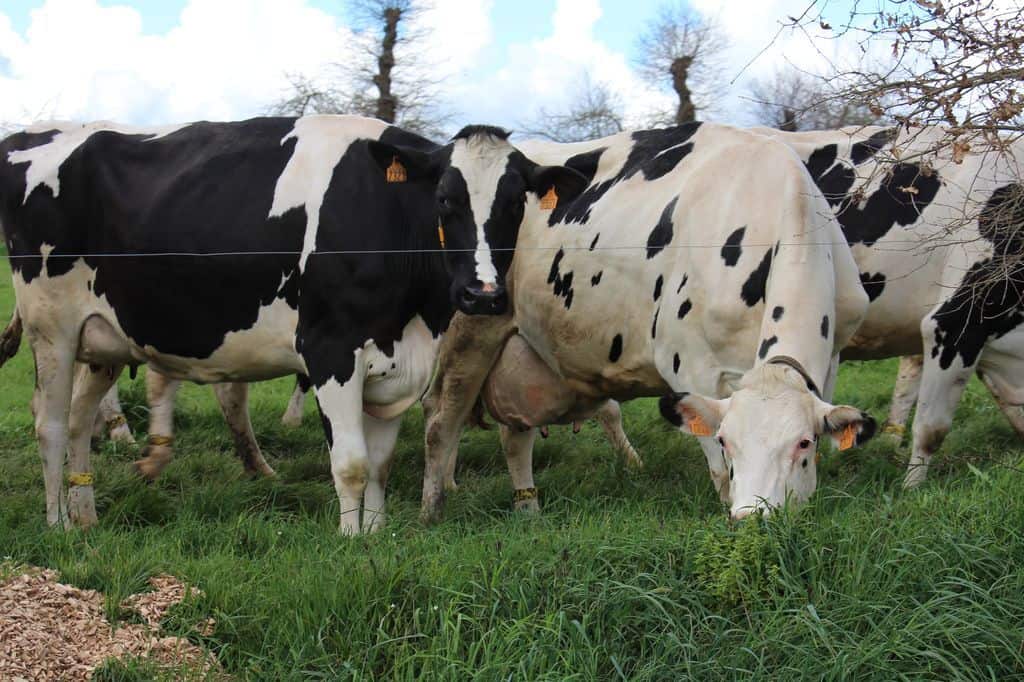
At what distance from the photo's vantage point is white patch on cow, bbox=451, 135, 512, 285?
709cm

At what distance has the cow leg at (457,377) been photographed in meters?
8.88

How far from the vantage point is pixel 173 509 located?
7570 mm

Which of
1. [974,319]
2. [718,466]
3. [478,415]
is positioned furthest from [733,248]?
[478,415]

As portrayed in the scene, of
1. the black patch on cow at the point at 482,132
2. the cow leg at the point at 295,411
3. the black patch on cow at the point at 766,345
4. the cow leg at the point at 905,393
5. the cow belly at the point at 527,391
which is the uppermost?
the black patch on cow at the point at 482,132

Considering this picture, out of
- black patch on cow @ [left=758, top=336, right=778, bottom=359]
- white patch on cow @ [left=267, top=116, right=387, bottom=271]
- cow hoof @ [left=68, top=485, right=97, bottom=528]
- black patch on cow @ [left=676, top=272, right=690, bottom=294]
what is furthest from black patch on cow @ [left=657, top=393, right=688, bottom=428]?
cow hoof @ [left=68, top=485, right=97, bottom=528]

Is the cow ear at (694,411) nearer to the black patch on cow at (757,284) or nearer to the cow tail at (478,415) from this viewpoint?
the black patch on cow at (757,284)

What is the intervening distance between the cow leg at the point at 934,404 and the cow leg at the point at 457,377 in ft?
9.48

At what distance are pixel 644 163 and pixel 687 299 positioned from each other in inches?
63.0

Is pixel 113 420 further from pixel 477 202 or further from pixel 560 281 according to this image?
pixel 477 202

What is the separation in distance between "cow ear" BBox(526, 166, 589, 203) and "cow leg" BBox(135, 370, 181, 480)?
3.18m

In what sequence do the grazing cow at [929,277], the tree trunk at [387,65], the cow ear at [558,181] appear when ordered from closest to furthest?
the cow ear at [558,181] → the grazing cow at [929,277] → the tree trunk at [387,65]

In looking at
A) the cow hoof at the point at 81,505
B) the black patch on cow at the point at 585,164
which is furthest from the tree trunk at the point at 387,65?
the cow hoof at the point at 81,505

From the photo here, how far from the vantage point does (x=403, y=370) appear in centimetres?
751

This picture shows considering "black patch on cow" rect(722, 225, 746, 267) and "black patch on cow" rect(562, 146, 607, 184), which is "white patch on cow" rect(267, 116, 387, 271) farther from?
"black patch on cow" rect(722, 225, 746, 267)
